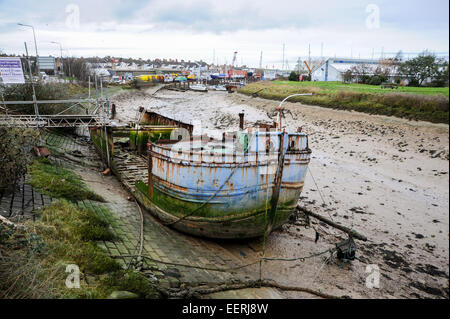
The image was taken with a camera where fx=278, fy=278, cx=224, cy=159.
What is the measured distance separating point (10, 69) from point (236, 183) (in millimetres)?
10452

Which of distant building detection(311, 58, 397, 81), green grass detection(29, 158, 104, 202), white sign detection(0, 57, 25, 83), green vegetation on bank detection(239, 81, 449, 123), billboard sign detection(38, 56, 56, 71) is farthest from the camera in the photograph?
distant building detection(311, 58, 397, 81)

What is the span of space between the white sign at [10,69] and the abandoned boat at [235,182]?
719 cm

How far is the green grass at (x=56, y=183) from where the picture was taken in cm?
924

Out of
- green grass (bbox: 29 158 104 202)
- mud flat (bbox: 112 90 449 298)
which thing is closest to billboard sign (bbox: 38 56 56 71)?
→ green grass (bbox: 29 158 104 202)

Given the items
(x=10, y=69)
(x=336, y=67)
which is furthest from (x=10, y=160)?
(x=336, y=67)

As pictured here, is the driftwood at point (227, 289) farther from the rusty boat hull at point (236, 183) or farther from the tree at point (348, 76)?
the tree at point (348, 76)

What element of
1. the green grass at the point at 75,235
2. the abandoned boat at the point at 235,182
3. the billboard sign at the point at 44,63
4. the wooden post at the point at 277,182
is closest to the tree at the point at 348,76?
the abandoned boat at the point at 235,182

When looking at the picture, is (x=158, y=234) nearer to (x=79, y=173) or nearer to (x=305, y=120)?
(x=79, y=173)

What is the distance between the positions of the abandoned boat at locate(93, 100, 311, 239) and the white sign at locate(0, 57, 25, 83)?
7.19 metres

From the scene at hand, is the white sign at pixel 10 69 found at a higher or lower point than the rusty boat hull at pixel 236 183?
higher

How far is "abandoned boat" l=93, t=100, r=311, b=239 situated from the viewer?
7809 mm

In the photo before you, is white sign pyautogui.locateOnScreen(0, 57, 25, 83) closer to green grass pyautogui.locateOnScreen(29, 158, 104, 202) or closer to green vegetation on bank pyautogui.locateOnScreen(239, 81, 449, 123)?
green grass pyautogui.locateOnScreen(29, 158, 104, 202)

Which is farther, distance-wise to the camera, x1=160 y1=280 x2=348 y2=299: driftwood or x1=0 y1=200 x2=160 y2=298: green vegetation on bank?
x1=160 y1=280 x2=348 y2=299: driftwood

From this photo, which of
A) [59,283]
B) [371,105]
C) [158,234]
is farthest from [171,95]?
[59,283]
